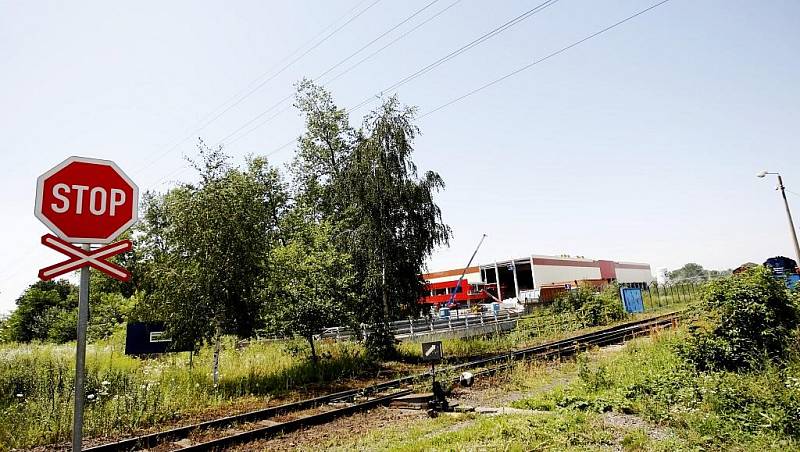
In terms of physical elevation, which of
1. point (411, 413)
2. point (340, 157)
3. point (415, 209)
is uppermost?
point (340, 157)

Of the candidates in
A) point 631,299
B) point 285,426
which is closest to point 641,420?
Answer: point 285,426

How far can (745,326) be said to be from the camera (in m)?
10.6

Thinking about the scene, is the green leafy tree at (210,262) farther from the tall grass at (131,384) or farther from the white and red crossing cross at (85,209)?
the white and red crossing cross at (85,209)

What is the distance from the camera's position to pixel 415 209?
70.0 ft

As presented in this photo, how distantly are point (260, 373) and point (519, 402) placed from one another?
8953mm

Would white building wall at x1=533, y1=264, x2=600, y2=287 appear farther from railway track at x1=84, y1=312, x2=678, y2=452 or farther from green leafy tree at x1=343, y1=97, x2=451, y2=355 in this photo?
railway track at x1=84, y1=312, x2=678, y2=452

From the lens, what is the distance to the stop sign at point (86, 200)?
327 cm

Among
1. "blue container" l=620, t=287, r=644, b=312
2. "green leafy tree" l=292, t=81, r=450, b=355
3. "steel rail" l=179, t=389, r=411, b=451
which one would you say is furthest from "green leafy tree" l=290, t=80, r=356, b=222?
"blue container" l=620, t=287, r=644, b=312

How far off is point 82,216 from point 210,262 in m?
11.3

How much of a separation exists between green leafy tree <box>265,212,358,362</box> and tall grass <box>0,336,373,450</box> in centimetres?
138

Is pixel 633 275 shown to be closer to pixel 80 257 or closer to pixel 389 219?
pixel 389 219

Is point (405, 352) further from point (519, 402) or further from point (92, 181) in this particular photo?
point (92, 181)

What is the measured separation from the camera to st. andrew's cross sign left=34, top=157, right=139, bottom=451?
3240mm

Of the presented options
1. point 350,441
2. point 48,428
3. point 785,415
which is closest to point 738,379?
point 785,415
